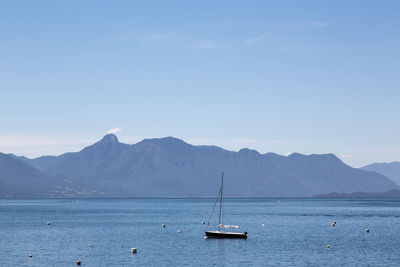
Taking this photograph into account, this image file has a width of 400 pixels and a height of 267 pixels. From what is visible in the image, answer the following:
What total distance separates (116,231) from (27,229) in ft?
81.4

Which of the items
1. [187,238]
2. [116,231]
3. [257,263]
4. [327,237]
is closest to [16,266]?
[257,263]

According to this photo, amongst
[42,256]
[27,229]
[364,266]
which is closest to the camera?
[364,266]

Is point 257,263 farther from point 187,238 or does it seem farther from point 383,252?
point 187,238

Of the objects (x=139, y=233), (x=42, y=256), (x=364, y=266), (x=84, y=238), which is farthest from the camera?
(x=139, y=233)

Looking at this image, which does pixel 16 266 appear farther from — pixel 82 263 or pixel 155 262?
pixel 155 262

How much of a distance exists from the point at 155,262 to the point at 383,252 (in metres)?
38.5

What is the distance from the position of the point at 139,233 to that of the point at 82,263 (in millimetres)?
49661

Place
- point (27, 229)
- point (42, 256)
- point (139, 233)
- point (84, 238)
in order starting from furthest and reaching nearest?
point (27, 229), point (139, 233), point (84, 238), point (42, 256)

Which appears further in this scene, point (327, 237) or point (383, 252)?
point (327, 237)

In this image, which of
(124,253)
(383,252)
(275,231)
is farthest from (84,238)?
(383,252)

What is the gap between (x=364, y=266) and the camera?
78938 mm

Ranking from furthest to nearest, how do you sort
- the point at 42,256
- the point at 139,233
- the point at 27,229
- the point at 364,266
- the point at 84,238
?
the point at 27,229 < the point at 139,233 < the point at 84,238 < the point at 42,256 < the point at 364,266

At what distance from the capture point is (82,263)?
81.5 meters

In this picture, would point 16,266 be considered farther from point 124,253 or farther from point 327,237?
point 327,237
